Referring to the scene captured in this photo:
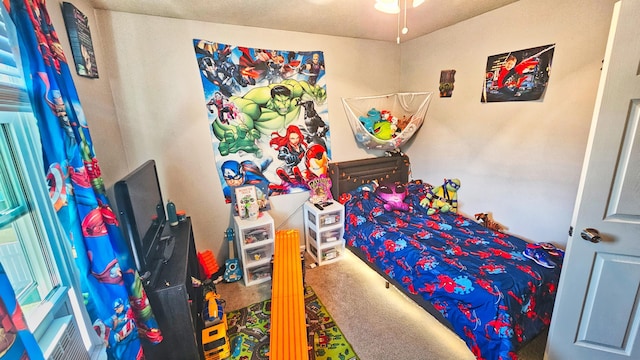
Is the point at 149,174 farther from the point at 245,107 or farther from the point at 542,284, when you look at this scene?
the point at 542,284

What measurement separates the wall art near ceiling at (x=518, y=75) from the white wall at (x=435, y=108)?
6 centimetres

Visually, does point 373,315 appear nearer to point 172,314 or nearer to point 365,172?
point 172,314

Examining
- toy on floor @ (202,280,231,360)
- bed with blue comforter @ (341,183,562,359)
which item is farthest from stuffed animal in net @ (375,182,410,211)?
toy on floor @ (202,280,231,360)

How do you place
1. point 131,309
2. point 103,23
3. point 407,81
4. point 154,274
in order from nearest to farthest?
point 131,309 < point 154,274 < point 103,23 < point 407,81

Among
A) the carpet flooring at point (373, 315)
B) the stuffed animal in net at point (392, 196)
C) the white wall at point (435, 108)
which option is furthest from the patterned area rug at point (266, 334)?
the stuffed animal in net at point (392, 196)

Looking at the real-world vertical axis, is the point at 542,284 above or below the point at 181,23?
below

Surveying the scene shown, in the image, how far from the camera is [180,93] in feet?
7.52

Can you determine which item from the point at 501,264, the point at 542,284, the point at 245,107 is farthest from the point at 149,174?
the point at 542,284

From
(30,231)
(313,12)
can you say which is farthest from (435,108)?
(30,231)

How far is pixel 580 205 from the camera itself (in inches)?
53.1

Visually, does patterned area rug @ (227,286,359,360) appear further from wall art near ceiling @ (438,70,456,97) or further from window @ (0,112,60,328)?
wall art near ceiling @ (438,70,456,97)

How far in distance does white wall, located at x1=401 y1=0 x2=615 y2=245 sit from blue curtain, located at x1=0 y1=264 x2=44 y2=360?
9.94 feet

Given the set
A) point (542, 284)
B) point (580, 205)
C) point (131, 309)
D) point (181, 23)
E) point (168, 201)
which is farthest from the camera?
point (168, 201)

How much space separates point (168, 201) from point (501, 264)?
2798 millimetres
